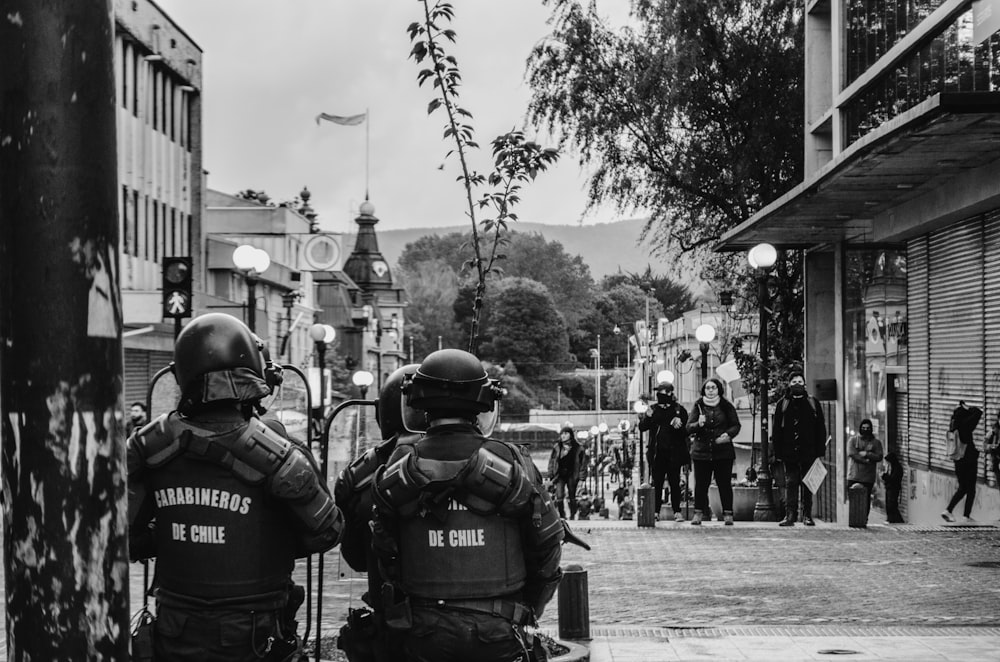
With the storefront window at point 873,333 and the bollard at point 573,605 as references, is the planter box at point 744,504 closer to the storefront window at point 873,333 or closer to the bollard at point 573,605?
the storefront window at point 873,333

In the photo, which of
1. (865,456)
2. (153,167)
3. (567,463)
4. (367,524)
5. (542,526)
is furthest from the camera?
(153,167)

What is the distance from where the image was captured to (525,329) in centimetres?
14500

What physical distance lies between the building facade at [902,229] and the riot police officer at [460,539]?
361 inches

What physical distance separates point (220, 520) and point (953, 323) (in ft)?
56.2

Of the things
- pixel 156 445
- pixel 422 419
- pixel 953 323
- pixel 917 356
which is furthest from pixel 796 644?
pixel 917 356

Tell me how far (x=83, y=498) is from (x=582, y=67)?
2683cm

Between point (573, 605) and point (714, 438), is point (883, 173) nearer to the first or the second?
point (714, 438)

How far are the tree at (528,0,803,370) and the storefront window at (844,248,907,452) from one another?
4204mm

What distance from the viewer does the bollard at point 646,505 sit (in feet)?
58.5

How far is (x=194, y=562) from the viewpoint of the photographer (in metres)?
5.00

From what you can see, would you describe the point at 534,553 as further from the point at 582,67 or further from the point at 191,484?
the point at 582,67

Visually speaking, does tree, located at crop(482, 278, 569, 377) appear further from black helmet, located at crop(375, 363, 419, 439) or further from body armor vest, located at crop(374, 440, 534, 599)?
body armor vest, located at crop(374, 440, 534, 599)

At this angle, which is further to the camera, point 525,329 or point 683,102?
point 525,329

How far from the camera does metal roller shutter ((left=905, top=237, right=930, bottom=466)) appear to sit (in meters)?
21.4
